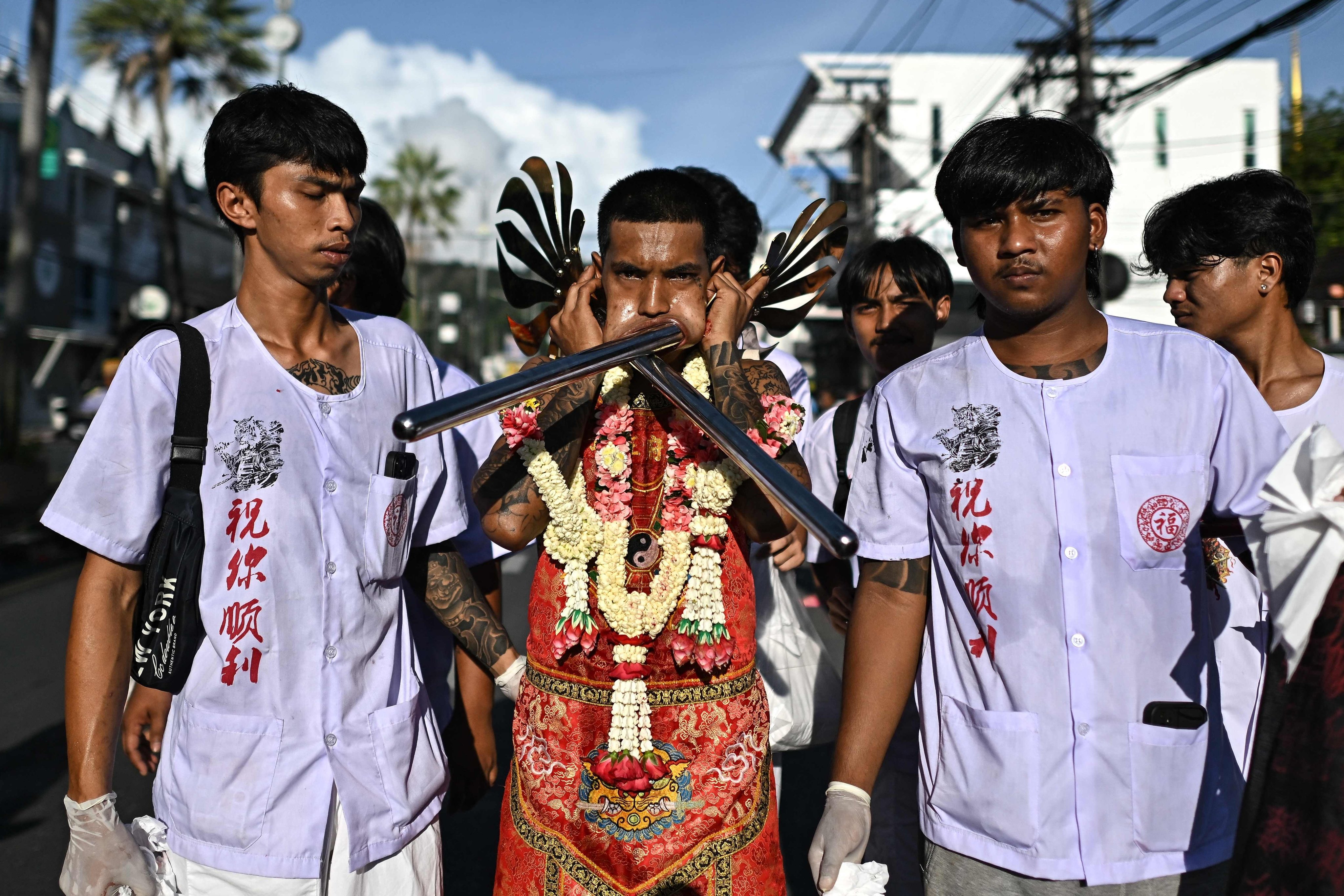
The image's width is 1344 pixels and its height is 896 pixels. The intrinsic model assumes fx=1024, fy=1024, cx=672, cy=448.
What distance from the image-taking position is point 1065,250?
209 centimetres

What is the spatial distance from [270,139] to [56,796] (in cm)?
415

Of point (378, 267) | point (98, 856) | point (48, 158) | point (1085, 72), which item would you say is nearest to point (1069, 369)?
point (98, 856)

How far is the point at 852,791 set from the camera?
6.94ft

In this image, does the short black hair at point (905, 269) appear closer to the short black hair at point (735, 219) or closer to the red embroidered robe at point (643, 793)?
the short black hair at point (735, 219)

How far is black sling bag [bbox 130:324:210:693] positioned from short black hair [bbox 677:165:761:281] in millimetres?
1872

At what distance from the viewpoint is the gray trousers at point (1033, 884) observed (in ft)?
6.42

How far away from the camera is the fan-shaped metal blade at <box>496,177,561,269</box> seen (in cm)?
258

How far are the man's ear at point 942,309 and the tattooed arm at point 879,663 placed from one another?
1.66 m

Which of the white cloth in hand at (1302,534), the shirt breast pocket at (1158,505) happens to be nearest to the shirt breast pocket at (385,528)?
the shirt breast pocket at (1158,505)

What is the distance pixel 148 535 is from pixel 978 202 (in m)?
1.85

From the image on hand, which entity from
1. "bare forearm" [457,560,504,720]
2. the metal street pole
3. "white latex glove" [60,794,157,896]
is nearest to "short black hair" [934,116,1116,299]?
Result: "bare forearm" [457,560,504,720]

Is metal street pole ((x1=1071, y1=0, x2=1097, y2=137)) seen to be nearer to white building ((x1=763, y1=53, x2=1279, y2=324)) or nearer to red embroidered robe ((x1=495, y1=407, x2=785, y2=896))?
red embroidered robe ((x1=495, y1=407, x2=785, y2=896))

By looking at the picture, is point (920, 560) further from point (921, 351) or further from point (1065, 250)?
point (921, 351)

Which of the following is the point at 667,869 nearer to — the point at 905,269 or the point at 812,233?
the point at 812,233
